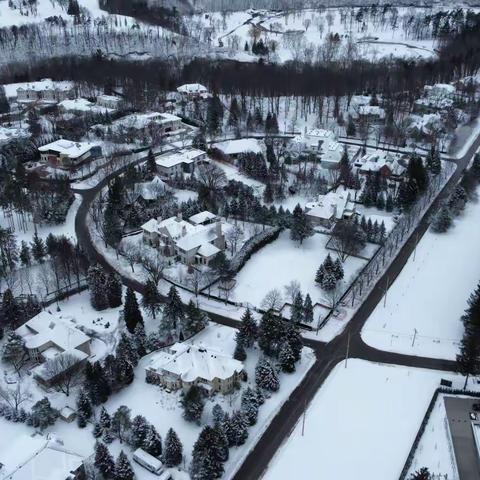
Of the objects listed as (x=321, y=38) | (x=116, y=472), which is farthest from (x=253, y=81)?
(x=116, y=472)

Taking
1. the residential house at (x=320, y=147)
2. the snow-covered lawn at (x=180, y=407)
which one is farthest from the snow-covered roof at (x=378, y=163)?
the snow-covered lawn at (x=180, y=407)

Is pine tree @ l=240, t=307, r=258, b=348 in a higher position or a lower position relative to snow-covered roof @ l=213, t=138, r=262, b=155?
lower

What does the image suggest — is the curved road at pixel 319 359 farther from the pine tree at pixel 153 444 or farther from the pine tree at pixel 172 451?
the pine tree at pixel 153 444

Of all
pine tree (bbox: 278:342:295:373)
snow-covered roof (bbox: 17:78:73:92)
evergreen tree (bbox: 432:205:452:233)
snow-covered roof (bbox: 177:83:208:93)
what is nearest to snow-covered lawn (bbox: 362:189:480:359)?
evergreen tree (bbox: 432:205:452:233)

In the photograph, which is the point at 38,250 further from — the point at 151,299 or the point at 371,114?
the point at 371,114

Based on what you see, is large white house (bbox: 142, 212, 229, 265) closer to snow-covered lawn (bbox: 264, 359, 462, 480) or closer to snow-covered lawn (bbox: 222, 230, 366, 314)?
snow-covered lawn (bbox: 222, 230, 366, 314)

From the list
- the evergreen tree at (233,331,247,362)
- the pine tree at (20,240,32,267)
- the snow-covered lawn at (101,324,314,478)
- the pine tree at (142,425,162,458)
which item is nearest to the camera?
the pine tree at (142,425,162,458)

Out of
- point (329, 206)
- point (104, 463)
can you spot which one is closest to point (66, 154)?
point (329, 206)
